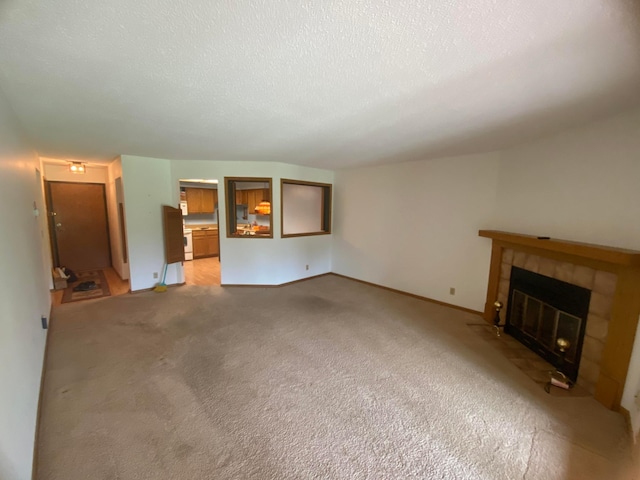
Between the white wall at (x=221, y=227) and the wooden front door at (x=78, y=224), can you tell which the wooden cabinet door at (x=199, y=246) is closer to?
the wooden front door at (x=78, y=224)

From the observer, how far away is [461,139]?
288 cm

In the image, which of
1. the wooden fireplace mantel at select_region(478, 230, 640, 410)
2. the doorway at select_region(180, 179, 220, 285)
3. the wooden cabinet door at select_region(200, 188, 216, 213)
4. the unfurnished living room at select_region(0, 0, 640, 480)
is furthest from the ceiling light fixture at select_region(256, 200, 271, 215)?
the wooden fireplace mantel at select_region(478, 230, 640, 410)

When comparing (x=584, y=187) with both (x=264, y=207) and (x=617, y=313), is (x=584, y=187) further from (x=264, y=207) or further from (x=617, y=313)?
(x=264, y=207)

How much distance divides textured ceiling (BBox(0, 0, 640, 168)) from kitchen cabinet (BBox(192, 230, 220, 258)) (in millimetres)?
4384

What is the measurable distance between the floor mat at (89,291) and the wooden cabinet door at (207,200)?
103 inches

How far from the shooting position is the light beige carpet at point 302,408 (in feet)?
5.00

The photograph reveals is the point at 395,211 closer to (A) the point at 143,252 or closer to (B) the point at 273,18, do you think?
(B) the point at 273,18

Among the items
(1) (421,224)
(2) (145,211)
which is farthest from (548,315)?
(2) (145,211)

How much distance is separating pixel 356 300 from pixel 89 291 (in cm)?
449

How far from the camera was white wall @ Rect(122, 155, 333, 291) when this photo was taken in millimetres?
4230

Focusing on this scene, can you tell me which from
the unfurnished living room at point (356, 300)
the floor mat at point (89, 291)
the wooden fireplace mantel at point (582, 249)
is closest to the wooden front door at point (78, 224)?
the floor mat at point (89, 291)

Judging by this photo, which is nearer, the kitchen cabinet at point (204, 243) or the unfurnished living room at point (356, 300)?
the unfurnished living room at point (356, 300)

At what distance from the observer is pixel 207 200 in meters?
6.96

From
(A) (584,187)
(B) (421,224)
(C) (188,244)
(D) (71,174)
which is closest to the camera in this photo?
(A) (584,187)
